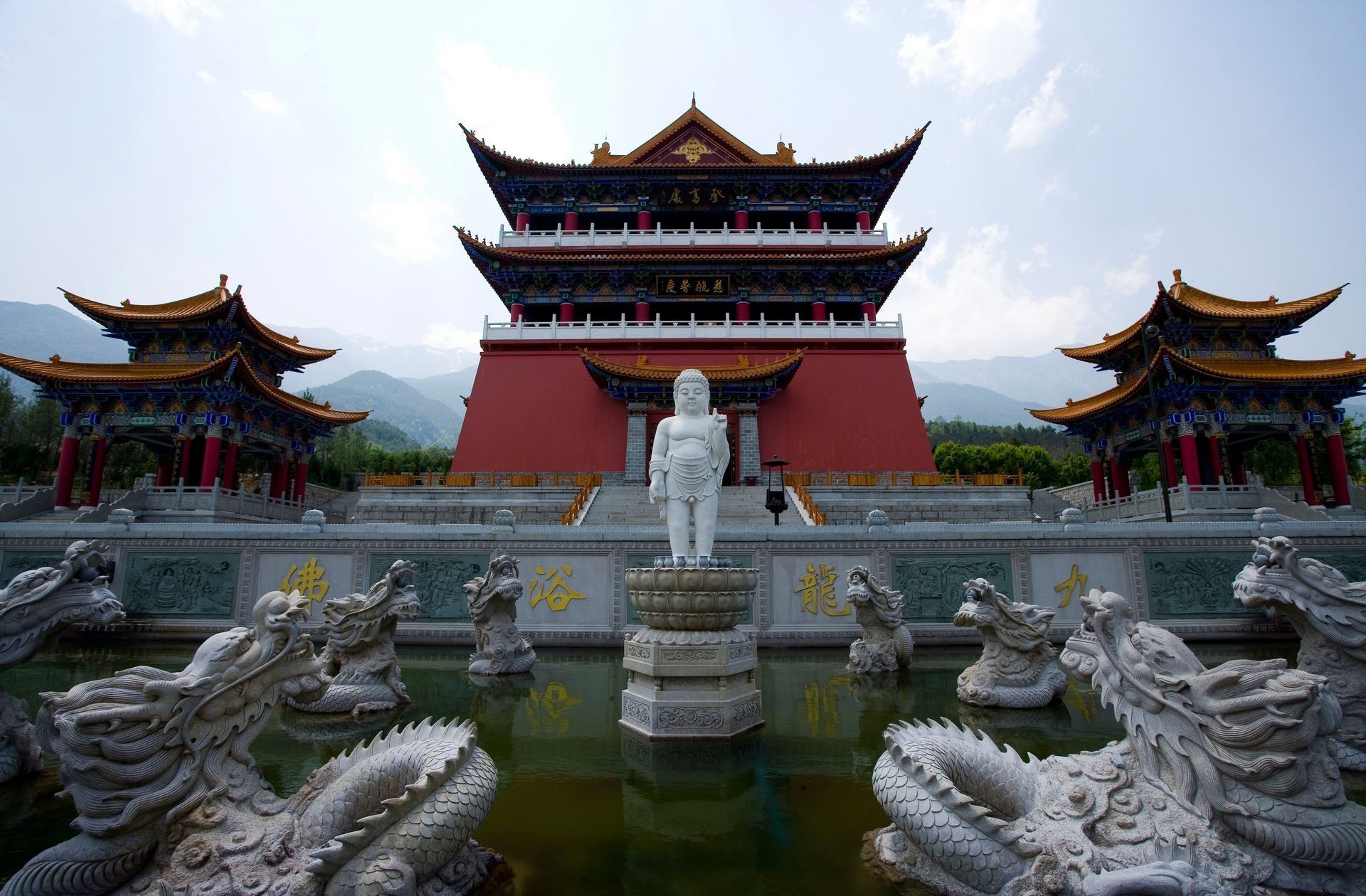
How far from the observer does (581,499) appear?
634 inches

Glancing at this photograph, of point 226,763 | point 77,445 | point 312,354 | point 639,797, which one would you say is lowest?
point 639,797

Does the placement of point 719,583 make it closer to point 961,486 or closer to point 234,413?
point 961,486

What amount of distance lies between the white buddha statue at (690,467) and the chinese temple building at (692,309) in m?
14.5

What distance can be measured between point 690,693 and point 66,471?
23.9 meters

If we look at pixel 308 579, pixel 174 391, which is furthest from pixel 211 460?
pixel 308 579

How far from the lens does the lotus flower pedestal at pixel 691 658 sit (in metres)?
4.85

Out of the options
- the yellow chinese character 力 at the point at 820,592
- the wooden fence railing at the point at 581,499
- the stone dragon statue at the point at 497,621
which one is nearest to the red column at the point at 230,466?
the wooden fence railing at the point at 581,499

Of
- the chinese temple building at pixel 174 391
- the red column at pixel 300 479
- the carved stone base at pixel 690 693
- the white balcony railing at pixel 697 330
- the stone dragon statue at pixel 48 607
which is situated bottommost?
the carved stone base at pixel 690 693

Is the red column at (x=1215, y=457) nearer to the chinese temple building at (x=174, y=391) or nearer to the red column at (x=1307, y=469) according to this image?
the red column at (x=1307, y=469)

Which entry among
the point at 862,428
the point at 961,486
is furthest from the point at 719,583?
the point at 862,428

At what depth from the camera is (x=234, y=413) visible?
21500mm

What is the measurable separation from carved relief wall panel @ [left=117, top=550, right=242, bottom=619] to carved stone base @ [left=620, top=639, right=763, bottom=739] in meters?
7.85

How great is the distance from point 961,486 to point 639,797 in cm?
1611

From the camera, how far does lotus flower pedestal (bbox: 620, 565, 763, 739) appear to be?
191 inches
